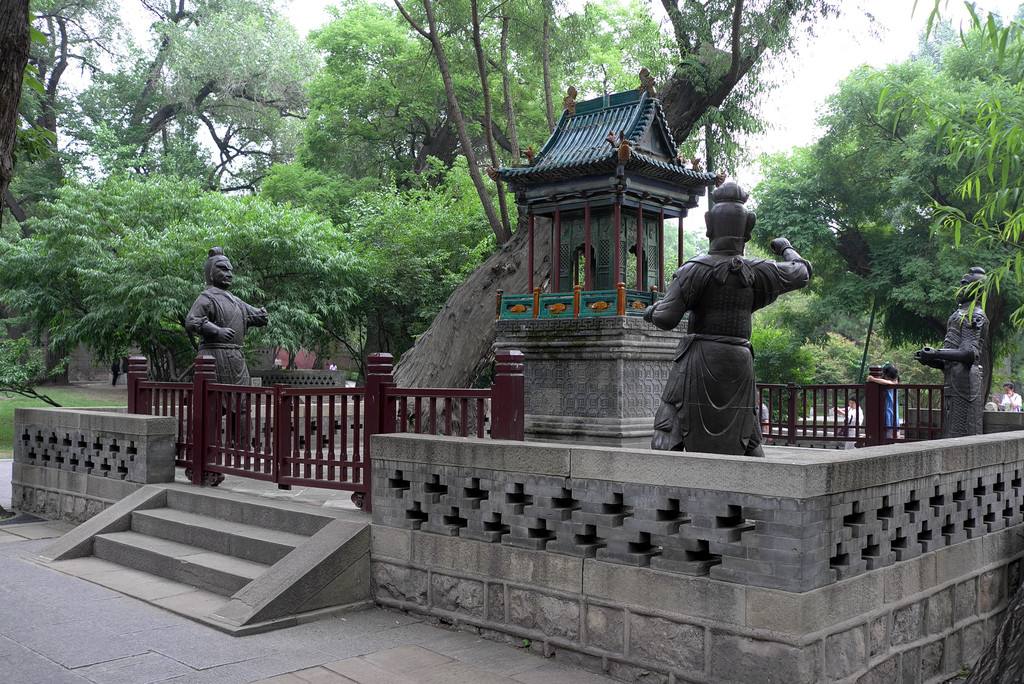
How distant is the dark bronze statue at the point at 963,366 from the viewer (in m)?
9.94

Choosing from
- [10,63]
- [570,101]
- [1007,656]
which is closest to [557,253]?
[570,101]

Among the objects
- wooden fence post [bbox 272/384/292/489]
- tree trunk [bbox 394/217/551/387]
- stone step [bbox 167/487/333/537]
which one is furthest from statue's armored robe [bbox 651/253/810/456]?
tree trunk [bbox 394/217/551/387]

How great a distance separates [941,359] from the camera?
394 inches

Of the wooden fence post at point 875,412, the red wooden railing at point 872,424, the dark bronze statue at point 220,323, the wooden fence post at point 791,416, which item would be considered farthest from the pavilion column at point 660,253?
the dark bronze statue at point 220,323

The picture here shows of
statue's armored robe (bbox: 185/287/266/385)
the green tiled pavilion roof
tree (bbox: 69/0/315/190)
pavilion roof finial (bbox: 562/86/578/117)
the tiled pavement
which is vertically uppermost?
tree (bbox: 69/0/315/190)

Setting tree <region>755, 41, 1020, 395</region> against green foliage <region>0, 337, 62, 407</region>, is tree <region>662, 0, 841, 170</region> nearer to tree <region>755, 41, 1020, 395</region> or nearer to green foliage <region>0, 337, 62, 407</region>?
tree <region>755, 41, 1020, 395</region>

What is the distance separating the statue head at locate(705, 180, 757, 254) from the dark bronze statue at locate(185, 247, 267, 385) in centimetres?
633

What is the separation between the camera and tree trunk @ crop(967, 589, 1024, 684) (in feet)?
12.0

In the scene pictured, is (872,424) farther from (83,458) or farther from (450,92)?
(83,458)

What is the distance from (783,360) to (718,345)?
78.9ft

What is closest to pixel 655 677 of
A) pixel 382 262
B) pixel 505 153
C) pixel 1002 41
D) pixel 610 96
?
pixel 1002 41

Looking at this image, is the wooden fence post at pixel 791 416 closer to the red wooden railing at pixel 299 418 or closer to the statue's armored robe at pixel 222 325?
the red wooden railing at pixel 299 418

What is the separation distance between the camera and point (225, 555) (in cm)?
691

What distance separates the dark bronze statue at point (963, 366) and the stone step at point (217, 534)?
797 centimetres
